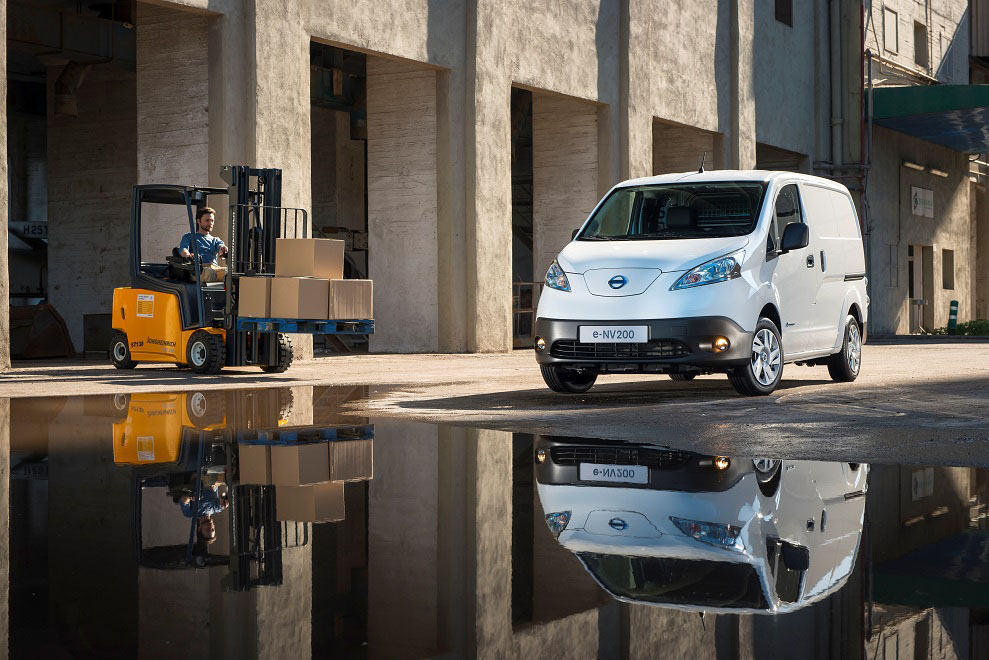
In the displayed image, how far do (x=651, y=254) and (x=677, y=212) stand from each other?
34.8 inches

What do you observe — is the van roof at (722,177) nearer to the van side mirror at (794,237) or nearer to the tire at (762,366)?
the van side mirror at (794,237)

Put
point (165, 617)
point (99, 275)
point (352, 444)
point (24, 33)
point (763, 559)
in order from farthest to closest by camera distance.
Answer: point (99, 275) < point (24, 33) < point (352, 444) < point (763, 559) < point (165, 617)

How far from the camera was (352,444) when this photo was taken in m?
7.42

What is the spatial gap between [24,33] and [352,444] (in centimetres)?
1538

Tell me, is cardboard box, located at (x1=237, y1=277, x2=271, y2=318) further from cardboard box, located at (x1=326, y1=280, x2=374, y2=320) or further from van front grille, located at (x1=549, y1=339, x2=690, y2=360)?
van front grille, located at (x1=549, y1=339, x2=690, y2=360)

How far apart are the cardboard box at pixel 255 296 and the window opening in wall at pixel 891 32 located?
82.4 ft

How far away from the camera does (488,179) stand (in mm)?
20766

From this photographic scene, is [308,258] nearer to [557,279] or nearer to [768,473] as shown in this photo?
[557,279]

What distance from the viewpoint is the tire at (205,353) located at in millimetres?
13914

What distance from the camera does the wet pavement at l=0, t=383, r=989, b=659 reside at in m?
3.27

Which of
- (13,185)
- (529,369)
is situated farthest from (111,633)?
(13,185)

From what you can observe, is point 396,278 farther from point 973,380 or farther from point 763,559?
point 763,559

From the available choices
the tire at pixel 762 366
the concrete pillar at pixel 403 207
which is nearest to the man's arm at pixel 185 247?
the concrete pillar at pixel 403 207

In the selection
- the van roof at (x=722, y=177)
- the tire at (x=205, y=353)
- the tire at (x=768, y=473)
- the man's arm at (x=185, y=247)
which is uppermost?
the van roof at (x=722, y=177)
